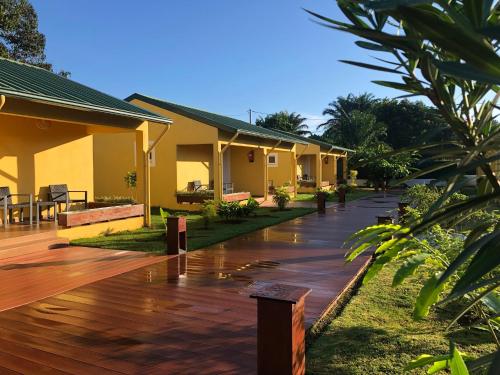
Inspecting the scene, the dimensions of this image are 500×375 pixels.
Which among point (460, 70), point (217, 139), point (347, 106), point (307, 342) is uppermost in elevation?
point (347, 106)

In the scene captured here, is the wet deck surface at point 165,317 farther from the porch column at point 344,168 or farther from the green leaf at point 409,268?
the porch column at point 344,168

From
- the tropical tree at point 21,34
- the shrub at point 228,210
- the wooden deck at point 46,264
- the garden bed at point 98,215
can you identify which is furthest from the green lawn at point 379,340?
the tropical tree at point 21,34

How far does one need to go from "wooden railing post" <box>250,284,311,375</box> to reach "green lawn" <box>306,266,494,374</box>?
569mm

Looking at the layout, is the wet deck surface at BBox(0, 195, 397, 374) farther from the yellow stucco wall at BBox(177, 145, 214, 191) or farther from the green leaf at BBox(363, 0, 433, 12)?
the yellow stucco wall at BBox(177, 145, 214, 191)

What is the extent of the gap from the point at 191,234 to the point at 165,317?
608 centimetres

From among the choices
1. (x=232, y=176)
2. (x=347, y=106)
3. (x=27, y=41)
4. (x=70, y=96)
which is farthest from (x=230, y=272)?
(x=347, y=106)

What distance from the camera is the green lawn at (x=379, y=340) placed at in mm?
3508

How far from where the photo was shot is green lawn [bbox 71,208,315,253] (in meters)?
8.97

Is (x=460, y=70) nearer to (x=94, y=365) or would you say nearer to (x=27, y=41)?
(x=94, y=365)

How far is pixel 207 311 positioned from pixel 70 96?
6.32 metres

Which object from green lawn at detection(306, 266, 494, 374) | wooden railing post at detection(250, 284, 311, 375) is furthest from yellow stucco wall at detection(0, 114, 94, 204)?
wooden railing post at detection(250, 284, 311, 375)

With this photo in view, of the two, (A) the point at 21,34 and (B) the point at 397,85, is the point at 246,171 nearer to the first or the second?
(A) the point at 21,34

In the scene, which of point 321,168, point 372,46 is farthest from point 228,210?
point 321,168

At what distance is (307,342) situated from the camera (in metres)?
4.03
